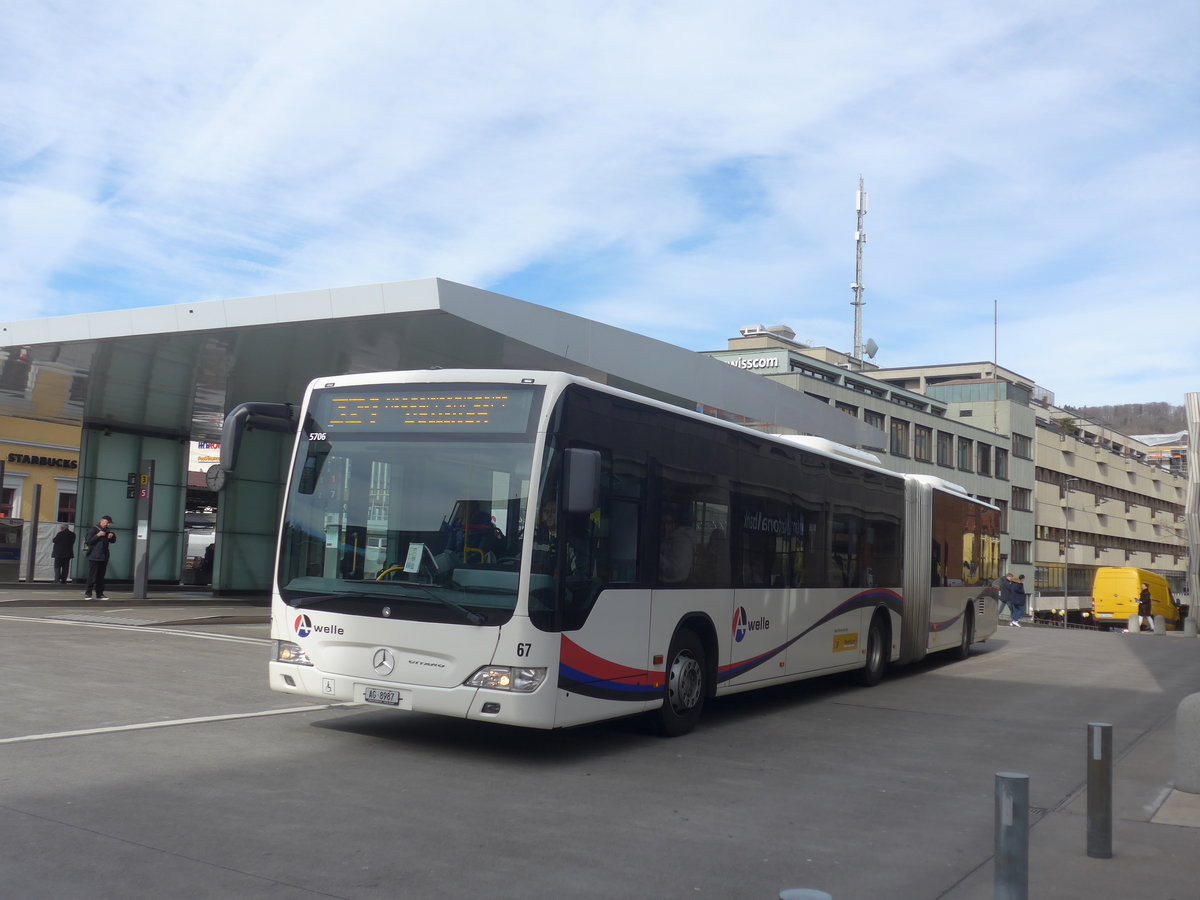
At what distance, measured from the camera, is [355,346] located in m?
19.3

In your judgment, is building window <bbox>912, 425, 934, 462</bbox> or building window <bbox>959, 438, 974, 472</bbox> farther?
building window <bbox>959, 438, 974, 472</bbox>

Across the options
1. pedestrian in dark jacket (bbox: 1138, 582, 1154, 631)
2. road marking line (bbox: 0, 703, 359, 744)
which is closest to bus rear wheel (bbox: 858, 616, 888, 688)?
road marking line (bbox: 0, 703, 359, 744)

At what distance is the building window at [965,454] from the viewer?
261ft

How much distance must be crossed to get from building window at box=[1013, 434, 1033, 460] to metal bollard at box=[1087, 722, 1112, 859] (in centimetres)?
8484

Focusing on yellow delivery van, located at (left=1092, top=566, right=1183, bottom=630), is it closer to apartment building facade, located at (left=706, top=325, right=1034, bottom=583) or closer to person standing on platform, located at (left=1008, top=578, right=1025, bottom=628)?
apartment building facade, located at (left=706, top=325, right=1034, bottom=583)

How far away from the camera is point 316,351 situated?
65.1ft

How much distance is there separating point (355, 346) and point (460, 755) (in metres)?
11.4

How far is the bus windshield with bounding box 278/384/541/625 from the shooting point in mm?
8648

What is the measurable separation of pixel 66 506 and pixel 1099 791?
4645 cm

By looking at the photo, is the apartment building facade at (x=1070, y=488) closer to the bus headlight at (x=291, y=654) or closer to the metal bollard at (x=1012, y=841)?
the bus headlight at (x=291, y=654)

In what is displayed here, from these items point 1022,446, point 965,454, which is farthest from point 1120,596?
point 1022,446

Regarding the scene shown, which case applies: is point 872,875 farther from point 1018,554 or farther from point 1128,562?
A: point 1128,562

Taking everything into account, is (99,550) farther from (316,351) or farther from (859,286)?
(859,286)

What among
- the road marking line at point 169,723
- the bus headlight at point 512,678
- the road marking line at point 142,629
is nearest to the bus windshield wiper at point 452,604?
the bus headlight at point 512,678
